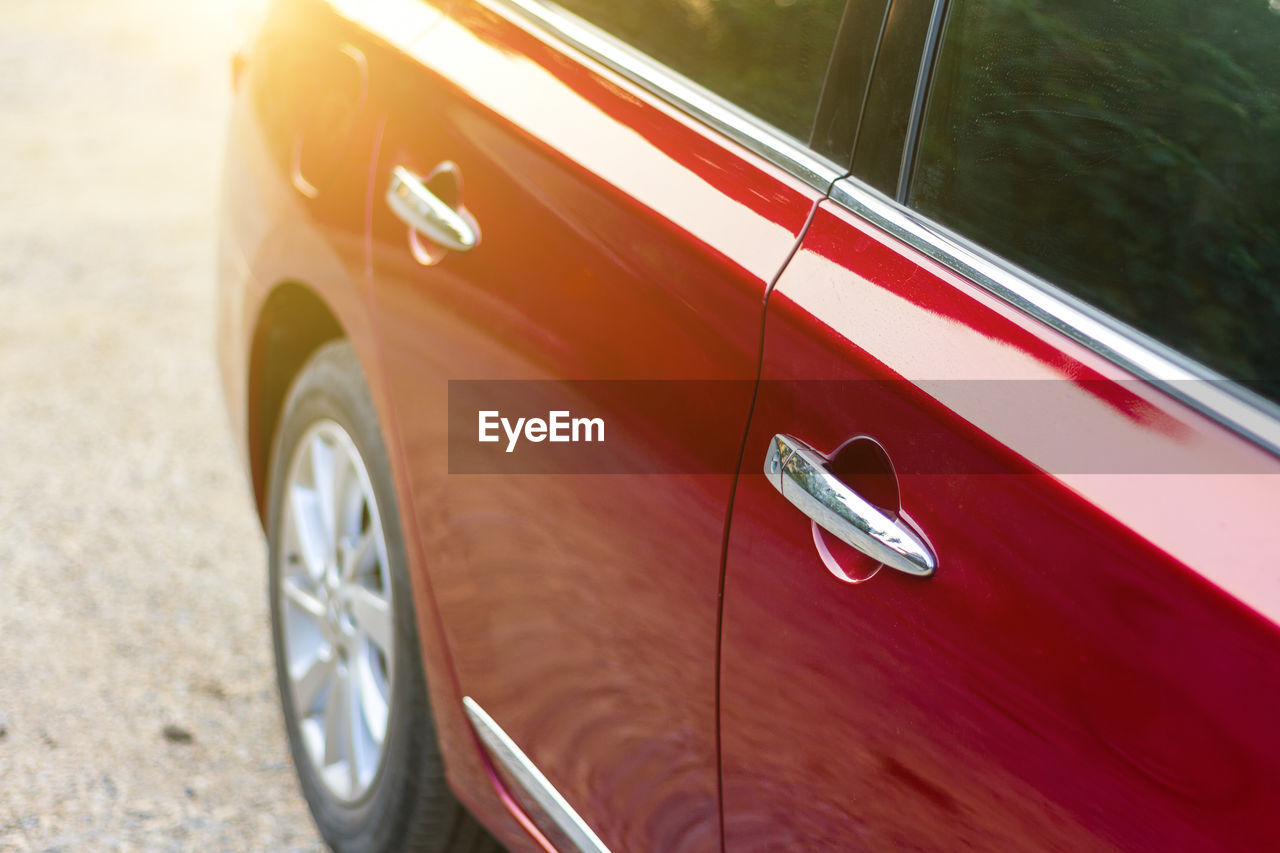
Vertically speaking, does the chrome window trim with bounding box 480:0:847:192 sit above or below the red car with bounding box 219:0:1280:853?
above

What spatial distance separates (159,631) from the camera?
9.35 feet

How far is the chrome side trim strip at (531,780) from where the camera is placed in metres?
1.64

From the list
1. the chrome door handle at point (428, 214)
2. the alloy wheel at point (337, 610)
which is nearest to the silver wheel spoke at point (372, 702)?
the alloy wheel at point (337, 610)

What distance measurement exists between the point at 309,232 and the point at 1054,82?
3.98ft

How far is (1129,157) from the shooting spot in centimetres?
120

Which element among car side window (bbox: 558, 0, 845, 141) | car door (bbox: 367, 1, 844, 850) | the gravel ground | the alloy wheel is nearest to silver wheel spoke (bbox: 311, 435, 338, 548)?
the alloy wheel

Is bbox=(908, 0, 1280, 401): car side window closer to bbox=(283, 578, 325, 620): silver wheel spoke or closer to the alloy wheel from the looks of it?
the alloy wheel

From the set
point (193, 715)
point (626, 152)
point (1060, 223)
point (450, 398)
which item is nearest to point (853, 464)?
point (1060, 223)

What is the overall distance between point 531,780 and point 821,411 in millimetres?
758

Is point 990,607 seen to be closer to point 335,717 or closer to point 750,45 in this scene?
point 750,45

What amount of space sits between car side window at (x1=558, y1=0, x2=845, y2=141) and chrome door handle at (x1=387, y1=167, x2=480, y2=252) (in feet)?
1.04

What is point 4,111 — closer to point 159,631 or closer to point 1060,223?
point 159,631

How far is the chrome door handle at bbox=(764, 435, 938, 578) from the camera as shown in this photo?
3.71 feet

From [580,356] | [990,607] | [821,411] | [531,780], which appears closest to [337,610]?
[531,780]
